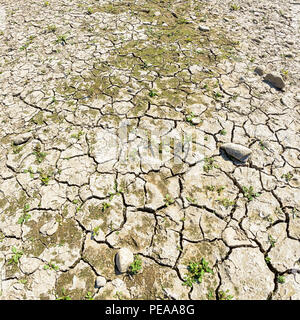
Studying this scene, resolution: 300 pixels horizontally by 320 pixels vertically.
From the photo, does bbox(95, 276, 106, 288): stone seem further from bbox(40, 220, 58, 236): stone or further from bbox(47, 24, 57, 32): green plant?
bbox(47, 24, 57, 32): green plant

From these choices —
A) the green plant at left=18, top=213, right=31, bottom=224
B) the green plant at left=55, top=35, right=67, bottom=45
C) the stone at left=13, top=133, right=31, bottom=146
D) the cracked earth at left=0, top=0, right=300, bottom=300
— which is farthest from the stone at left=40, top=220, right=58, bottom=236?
the green plant at left=55, top=35, right=67, bottom=45

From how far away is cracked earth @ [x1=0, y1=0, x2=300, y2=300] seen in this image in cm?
199

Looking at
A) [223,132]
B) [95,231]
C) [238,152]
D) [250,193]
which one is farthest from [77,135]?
[250,193]

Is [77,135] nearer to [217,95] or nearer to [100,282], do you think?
[100,282]

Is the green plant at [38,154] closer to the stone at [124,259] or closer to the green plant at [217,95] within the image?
the stone at [124,259]

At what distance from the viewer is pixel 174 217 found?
2.29 metres

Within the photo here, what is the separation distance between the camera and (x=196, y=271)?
1969 mm

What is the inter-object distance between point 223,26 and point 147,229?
4.69 m

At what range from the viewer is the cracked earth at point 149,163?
6.53 ft

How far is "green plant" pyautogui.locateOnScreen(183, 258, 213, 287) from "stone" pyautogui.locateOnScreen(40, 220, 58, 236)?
1380 mm

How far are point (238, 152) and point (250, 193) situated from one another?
53cm

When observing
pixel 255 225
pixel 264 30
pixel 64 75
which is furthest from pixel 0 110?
pixel 264 30

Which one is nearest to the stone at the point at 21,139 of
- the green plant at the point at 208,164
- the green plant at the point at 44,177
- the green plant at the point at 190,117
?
the green plant at the point at 44,177
